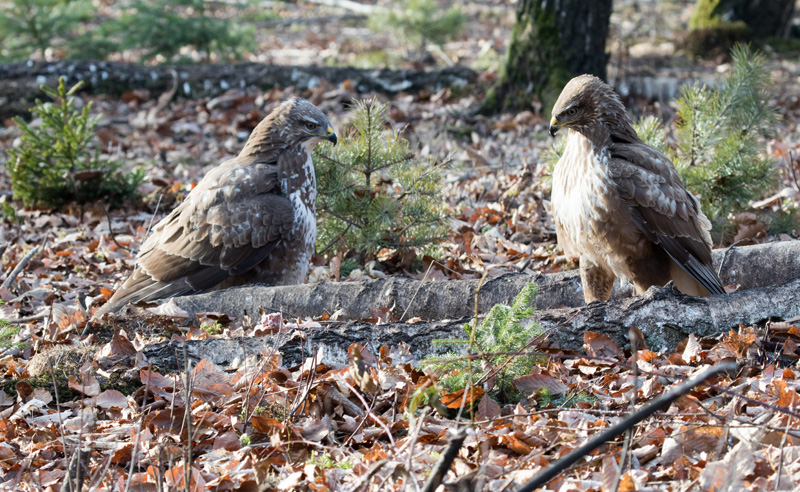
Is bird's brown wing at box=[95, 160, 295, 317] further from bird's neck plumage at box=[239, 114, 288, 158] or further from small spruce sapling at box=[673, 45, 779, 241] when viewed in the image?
small spruce sapling at box=[673, 45, 779, 241]

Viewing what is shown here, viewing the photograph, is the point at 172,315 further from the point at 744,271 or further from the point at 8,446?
the point at 744,271

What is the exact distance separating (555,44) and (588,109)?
4.90 metres

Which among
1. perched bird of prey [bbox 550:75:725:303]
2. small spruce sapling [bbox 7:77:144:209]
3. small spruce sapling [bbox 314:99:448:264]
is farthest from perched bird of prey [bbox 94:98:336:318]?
small spruce sapling [bbox 7:77:144:209]

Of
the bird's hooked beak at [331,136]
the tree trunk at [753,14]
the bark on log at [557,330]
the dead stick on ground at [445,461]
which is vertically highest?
the tree trunk at [753,14]

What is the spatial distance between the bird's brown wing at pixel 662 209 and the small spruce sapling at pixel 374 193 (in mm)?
1494

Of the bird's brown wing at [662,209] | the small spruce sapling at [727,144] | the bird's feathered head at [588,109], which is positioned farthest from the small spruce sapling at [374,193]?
the small spruce sapling at [727,144]

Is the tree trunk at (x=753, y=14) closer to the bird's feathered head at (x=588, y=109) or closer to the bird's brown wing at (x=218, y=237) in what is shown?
the bird's feathered head at (x=588, y=109)

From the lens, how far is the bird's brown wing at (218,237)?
5.72 metres

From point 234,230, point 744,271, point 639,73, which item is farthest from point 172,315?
point 639,73

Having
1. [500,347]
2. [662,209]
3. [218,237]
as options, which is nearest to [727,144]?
[662,209]

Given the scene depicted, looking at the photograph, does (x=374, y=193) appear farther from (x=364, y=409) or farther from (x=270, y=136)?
(x=364, y=409)

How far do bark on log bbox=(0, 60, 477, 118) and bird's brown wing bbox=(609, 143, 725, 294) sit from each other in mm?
6597

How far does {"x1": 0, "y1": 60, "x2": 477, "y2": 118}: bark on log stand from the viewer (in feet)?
37.2

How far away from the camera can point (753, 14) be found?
14.0 meters
